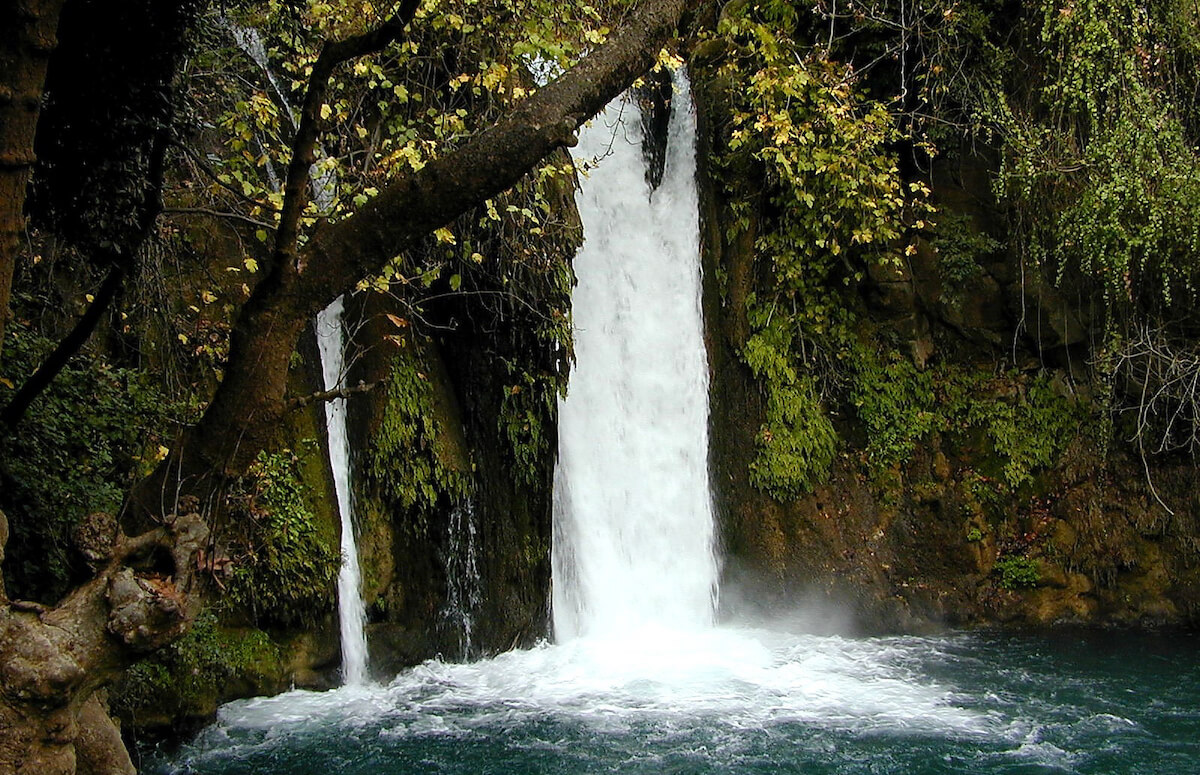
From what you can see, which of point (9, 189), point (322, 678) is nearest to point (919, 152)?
point (322, 678)

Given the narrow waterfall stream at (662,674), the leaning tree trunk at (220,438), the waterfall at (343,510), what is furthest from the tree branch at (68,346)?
the waterfall at (343,510)

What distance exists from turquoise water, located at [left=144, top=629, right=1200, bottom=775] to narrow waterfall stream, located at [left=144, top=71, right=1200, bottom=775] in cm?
2

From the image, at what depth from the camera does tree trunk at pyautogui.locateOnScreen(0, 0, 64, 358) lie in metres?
3.16

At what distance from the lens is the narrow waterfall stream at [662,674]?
6934mm

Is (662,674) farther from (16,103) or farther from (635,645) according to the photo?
(16,103)

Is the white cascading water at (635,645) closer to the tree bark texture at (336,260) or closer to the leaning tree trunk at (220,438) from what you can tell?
the leaning tree trunk at (220,438)

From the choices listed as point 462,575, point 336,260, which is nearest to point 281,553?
point 462,575

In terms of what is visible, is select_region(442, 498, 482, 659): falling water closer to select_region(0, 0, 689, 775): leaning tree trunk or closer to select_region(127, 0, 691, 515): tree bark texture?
select_region(0, 0, 689, 775): leaning tree trunk

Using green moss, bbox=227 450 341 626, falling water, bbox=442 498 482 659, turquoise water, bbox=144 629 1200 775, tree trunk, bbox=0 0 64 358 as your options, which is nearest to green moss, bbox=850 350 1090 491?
turquoise water, bbox=144 629 1200 775

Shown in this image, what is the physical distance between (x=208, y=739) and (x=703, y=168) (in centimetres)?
786

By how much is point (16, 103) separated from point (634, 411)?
7.93 metres

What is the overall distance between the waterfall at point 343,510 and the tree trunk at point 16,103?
15.3 feet

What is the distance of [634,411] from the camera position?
10.7 meters

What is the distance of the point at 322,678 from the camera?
26.0ft
